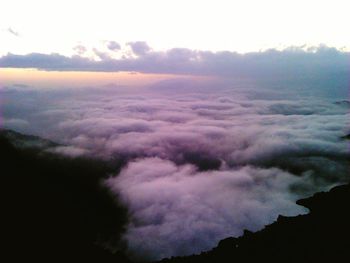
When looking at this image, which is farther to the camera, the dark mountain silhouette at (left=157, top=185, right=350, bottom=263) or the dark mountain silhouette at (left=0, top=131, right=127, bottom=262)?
the dark mountain silhouette at (left=0, top=131, right=127, bottom=262)

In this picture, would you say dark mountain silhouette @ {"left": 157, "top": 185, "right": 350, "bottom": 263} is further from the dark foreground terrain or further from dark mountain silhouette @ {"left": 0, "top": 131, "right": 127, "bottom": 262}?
dark mountain silhouette @ {"left": 0, "top": 131, "right": 127, "bottom": 262}

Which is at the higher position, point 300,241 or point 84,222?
point 300,241

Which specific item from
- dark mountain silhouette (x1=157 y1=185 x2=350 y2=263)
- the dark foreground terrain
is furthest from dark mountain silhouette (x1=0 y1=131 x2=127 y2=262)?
dark mountain silhouette (x1=157 y1=185 x2=350 y2=263)

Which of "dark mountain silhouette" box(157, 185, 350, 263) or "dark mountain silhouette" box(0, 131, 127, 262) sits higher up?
"dark mountain silhouette" box(157, 185, 350, 263)

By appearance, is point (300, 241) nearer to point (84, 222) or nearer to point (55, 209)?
point (84, 222)

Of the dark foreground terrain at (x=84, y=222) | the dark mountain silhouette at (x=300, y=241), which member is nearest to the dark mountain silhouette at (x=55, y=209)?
the dark foreground terrain at (x=84, y=222)

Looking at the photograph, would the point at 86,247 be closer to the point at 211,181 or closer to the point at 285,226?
the point at 285,226

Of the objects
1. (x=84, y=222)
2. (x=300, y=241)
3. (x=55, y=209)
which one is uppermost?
(x=300, y=241)

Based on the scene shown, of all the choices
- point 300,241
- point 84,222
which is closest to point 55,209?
point 84,222

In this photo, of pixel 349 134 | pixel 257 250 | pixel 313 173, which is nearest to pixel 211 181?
pixel 313 173
